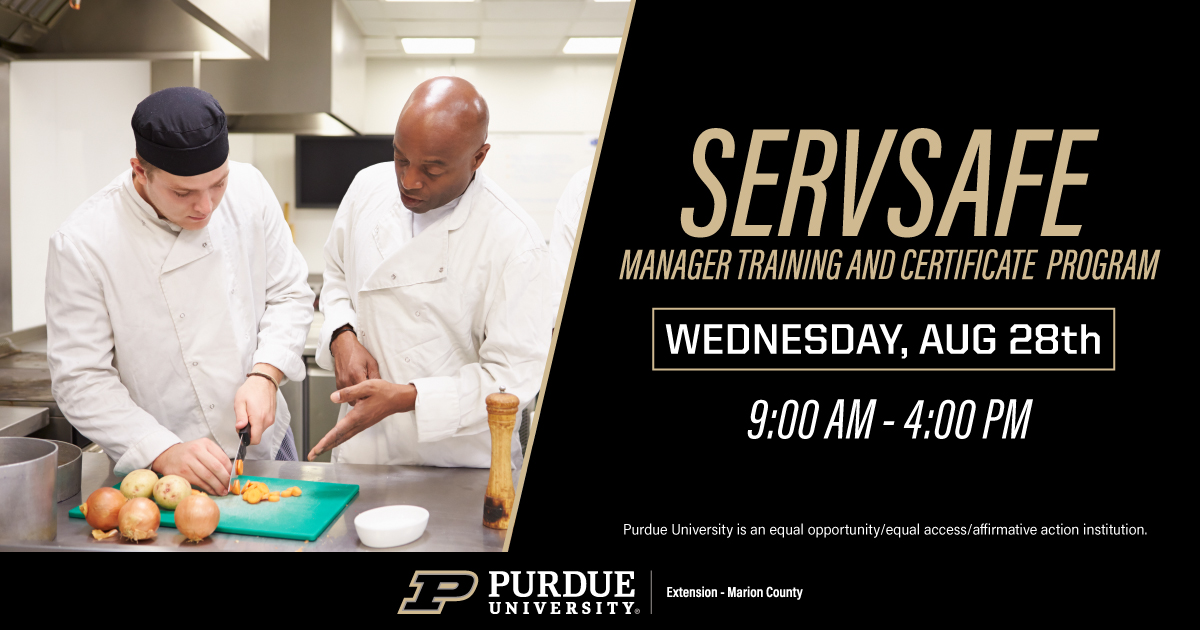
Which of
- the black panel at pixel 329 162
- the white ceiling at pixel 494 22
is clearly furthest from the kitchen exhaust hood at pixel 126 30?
the black panel at pixel 329 162

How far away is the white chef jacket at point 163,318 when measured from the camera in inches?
41.7

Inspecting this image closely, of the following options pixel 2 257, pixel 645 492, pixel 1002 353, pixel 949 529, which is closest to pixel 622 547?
pixel 645 492

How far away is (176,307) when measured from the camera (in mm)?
1163

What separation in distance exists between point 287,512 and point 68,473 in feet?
1.03

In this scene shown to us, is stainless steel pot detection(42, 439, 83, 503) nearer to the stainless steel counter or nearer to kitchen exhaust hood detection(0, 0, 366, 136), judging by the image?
the stainless steel counter

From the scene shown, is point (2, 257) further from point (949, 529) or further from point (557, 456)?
point (949, 529)

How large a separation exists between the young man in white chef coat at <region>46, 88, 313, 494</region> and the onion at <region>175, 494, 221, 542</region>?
0.43ft

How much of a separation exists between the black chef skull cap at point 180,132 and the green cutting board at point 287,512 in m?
0.44

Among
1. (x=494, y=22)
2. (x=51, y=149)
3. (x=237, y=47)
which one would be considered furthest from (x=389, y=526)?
(x=494, y=22)

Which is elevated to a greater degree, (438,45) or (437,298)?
(438,45)

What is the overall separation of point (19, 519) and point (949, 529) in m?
1.00

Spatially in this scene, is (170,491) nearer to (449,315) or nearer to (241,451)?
(241,451)

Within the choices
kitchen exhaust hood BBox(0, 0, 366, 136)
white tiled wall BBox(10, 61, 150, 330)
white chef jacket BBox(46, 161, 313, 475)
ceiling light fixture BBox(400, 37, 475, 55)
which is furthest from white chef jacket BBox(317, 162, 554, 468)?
ceiling light fixture BBox(400, 37, 475, 55)

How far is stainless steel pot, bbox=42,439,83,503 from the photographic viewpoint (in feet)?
3.19
